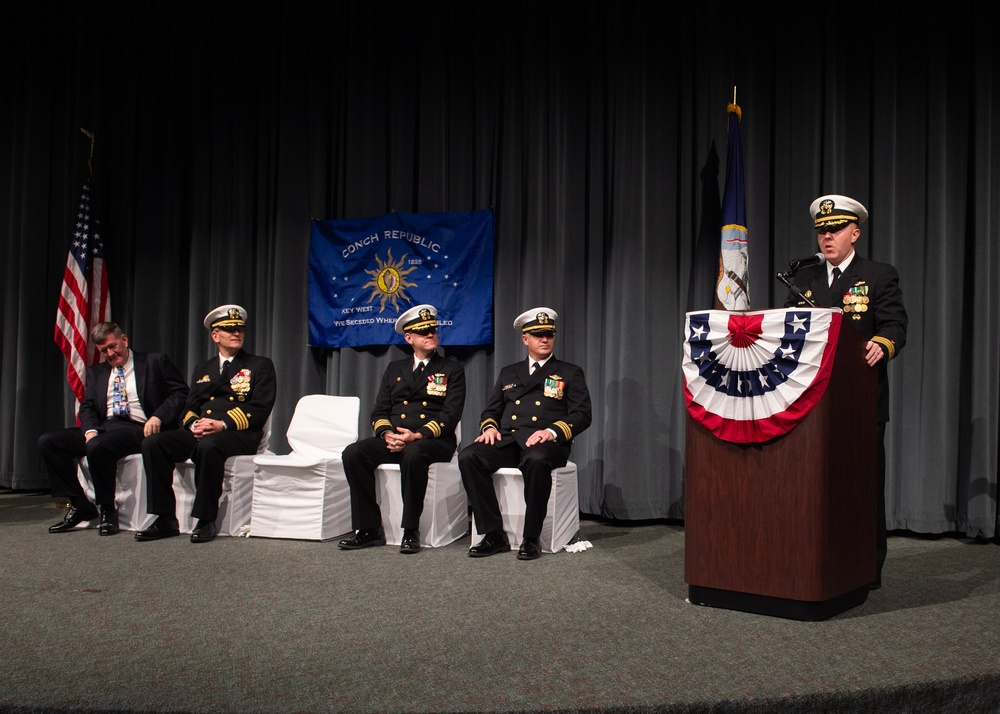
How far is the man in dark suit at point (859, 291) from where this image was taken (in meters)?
2.89

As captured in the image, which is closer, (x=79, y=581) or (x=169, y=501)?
(x=79, y=581)

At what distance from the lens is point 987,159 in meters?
4.05

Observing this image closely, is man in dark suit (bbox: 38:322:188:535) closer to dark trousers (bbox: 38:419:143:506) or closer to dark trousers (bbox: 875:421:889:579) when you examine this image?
dark trousers (bbox: 38:419:143:506)

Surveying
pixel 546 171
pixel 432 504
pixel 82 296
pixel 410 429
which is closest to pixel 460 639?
pixel 432 504

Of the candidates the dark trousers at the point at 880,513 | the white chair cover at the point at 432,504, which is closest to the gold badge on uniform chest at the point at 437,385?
the white chair cover at the point at 432,504

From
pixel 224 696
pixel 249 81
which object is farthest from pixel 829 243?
pixel 249 81

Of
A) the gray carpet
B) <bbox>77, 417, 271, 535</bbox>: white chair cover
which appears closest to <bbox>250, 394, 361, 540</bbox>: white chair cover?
<bbox>77, 417, 271, 535</bbox>: white chair cover

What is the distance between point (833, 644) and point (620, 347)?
8.26 feet

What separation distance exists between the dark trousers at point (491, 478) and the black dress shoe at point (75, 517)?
80.7 inches

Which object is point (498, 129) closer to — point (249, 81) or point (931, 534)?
point (249, 81)

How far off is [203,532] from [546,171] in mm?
2732

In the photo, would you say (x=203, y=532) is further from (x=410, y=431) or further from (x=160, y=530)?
(x=410, y=431)

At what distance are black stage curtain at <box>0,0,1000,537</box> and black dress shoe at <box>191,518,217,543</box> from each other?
1.33m

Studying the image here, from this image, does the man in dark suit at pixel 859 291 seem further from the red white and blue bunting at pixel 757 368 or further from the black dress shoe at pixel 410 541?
the black dress shoe at pixel 410 541
